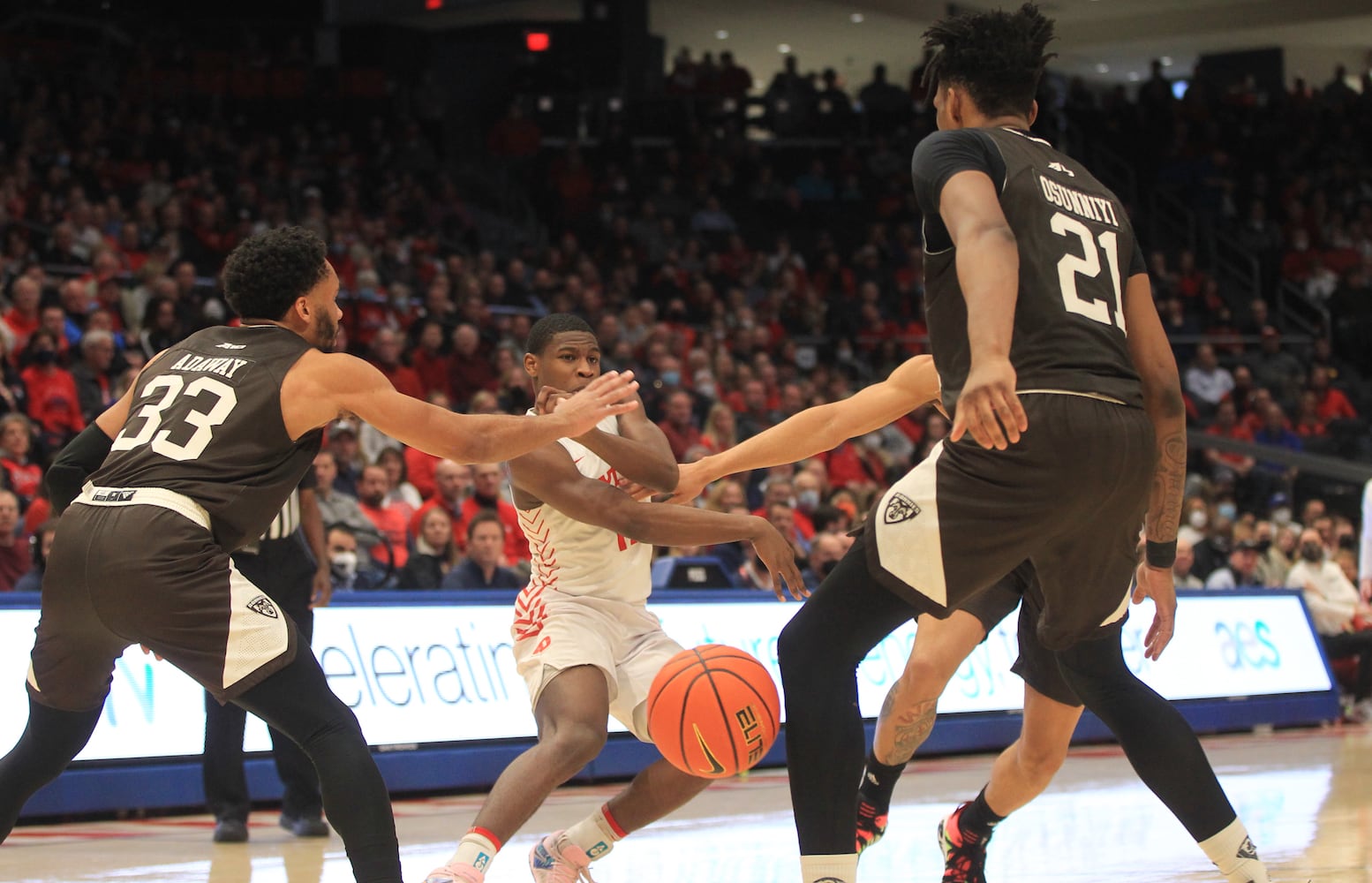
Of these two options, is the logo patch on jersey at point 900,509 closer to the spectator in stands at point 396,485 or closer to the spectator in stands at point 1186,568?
the spectator in stands at point 396,485

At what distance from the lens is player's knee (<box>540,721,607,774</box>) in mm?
4281

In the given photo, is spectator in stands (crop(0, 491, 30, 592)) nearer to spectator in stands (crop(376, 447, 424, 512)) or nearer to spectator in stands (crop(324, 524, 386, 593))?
spectator in stands (crop(324, 524, 386, 593))

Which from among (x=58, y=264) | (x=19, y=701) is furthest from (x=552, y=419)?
(x=58, y=264)

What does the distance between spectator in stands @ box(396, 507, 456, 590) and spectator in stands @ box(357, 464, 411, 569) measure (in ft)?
1.17

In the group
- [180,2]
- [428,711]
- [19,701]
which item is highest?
[180,2]

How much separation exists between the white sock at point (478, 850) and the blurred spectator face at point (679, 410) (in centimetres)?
896

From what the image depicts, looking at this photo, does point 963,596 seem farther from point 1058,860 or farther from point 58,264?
point 58,264

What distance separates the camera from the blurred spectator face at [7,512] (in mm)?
8336

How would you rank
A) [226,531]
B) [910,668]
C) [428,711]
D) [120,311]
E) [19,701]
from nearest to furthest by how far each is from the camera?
[226,531]
[910,668]
[19,701]
[428,711]
[120,311]

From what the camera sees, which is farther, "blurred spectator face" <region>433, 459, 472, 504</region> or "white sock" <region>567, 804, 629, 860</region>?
"blurred spectator face" <region>433, 459, 472, 504</region>

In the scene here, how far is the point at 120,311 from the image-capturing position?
40.6 feet

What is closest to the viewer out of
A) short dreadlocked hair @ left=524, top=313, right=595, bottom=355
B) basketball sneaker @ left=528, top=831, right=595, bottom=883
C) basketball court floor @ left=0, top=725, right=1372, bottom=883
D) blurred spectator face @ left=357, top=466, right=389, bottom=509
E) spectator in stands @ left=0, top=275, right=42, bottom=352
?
basketball sneaker @ left=528, top=831, right=595, bottom=883

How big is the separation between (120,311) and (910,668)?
9.58 meters

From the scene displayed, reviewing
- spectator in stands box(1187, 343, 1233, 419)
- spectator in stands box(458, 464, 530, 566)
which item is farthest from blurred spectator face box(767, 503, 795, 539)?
spectator in stands box(1187, 343, 1233, 419)
